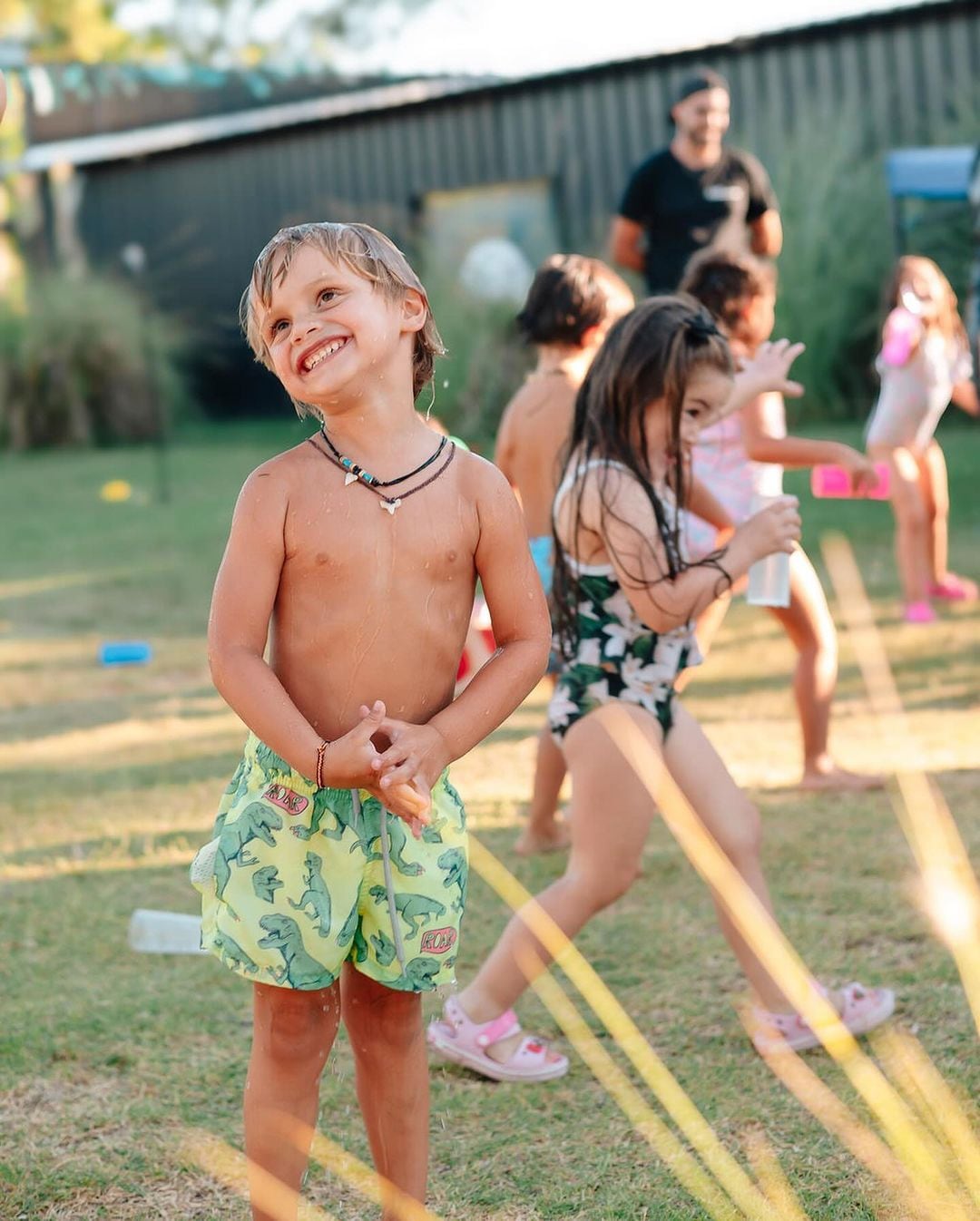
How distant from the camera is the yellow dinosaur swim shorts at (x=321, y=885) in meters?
2.26

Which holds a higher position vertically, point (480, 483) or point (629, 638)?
point (480, 483)

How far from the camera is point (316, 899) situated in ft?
7.40

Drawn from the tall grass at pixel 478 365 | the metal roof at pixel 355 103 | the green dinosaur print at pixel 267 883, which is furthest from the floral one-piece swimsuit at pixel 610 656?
the metal roof at pixel 355 103

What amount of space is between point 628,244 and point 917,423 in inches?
64.0

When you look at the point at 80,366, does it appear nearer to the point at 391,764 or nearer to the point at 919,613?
the point at 919,613

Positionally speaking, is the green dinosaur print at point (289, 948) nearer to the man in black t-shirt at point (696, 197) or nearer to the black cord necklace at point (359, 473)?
the black cord necklace at point (359, 473)

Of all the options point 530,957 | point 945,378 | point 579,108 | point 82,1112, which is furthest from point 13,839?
point 579,108

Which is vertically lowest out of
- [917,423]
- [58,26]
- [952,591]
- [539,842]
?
[952,591]

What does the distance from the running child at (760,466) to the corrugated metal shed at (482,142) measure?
10152 millimetres

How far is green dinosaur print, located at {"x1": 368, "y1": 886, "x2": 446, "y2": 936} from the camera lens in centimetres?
228

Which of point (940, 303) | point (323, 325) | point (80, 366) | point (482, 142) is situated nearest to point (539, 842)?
point (323, 325)

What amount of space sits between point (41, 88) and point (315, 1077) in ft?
73.6

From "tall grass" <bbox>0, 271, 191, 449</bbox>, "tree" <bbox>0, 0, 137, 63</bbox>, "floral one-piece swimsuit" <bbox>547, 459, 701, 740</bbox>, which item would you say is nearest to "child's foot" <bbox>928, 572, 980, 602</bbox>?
"floral one-piece swimsuit" <bbox>547, 459, 701, 740</bbox>

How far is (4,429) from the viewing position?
57.3 ft
